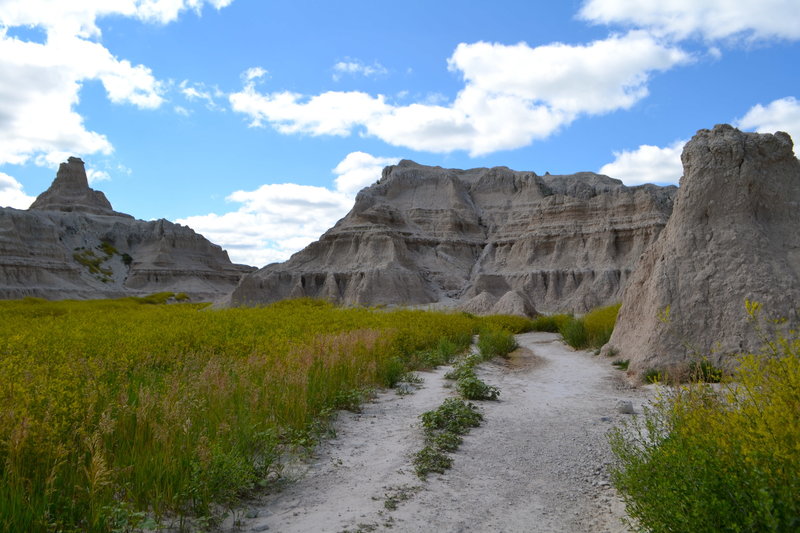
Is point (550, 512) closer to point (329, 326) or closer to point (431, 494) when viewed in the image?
point (431, 494)

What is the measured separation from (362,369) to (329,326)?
6593 mm

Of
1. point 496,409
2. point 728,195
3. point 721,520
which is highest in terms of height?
point 728,195

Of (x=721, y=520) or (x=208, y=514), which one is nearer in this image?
(x=721, y=520)

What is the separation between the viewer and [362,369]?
10.7m

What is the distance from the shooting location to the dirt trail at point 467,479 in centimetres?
466

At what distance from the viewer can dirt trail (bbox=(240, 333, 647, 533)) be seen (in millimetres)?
4664

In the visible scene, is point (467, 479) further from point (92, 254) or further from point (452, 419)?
point (92, 254)

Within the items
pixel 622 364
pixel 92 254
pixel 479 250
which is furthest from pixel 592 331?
pixel 92 254

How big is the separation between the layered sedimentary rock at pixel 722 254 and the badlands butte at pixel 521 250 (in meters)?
0.04

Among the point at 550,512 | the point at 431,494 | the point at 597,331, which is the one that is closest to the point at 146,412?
the point at 431,494

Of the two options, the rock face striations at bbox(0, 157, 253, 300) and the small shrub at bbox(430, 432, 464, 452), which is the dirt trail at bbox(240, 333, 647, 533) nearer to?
the small shrub at bbox(430, 432, 464, 452)

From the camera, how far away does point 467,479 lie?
18.8 feet

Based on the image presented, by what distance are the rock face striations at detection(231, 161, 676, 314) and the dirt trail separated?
44052 mm

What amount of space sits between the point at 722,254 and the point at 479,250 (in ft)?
207
